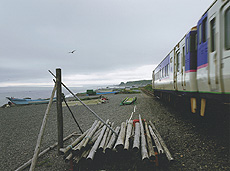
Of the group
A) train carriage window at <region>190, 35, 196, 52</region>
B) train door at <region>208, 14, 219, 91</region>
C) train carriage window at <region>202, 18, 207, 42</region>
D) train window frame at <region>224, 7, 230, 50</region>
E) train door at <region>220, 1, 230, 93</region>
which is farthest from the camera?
train carriage window at <region>190, 35, 196, 52</region>

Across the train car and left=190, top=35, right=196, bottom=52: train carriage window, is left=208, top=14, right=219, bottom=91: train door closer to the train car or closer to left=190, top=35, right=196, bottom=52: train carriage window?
the train car

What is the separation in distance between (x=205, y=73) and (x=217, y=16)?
64.5 inches

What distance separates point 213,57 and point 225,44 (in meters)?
0.53

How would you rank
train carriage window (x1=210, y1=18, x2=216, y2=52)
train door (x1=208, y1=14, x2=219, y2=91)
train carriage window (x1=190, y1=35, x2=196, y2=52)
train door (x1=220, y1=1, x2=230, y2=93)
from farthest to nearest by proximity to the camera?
train carriage window (x1=190, y1=35, x2=196, y2=52) < train carriage window (x1=210, y1=18, x2=216, y2=52) < train door (x1=208, y1=14, x2=219, y2=91) < train door (x1=220, y1=1, x2=230, y2=93)

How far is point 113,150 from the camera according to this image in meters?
3.61

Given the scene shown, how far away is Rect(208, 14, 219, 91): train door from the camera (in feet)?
12.6

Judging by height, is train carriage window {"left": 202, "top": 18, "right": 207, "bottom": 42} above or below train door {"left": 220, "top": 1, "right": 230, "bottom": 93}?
above

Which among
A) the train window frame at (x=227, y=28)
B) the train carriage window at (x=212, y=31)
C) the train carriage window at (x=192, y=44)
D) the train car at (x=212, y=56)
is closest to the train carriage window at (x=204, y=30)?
the train car at (x=212, y=56)

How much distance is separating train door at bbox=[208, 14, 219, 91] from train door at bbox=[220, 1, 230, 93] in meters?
0.24

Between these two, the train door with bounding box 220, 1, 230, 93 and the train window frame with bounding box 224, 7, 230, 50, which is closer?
the train door with bounding box 220, 1, 230, 93

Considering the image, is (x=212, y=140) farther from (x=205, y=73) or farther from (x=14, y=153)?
(x=14, y=153)

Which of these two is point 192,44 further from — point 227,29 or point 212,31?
point 227,29

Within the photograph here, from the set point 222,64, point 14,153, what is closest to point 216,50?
point 222,64

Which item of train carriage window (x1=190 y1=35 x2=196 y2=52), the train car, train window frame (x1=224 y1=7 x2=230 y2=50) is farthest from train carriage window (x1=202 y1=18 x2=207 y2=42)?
train window frame (x1=224 y1=7 x2=230 y2=50)
